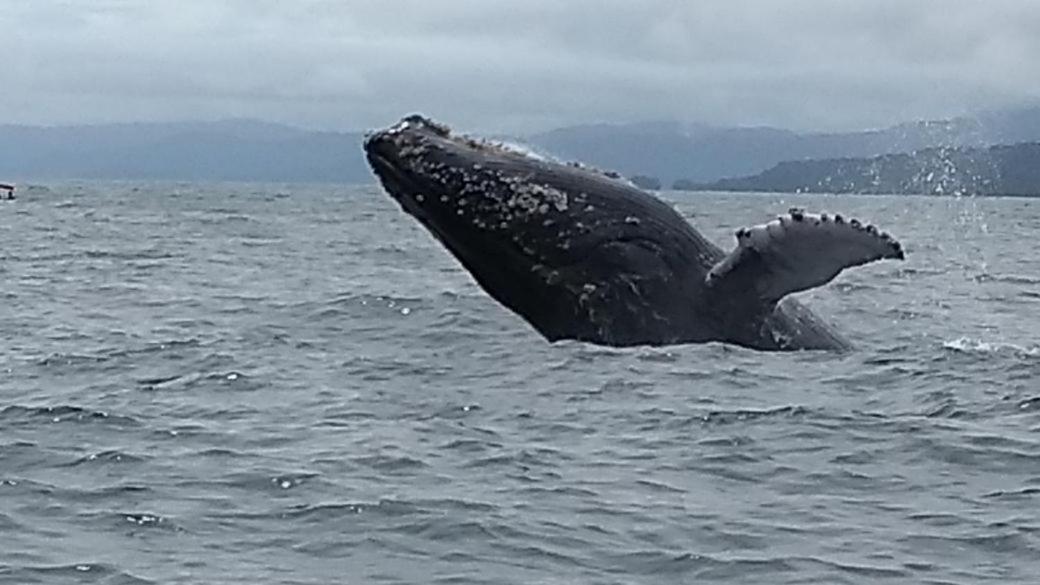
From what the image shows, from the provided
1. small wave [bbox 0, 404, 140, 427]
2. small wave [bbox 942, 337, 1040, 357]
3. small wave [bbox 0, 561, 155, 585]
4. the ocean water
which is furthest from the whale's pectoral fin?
small wave [bbox 942, 337, 1040, 357]

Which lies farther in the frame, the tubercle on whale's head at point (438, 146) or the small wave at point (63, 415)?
the small wave at point (63, 415)

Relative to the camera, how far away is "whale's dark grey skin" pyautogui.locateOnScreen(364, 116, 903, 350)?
9.23 meters

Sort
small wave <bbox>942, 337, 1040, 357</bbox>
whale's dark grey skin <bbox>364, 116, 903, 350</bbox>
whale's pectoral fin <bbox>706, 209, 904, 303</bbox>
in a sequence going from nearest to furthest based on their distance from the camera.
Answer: whale's pectoral fin <bbox>706, 209, 904, 303</bbox>, whale's dark grey skin <bbox>364, 116, 903, 350</bbox>, small wave <bbox>942, 337, 1040, 357</bbox>

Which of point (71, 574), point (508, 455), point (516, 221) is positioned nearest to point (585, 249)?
point (516, 221)

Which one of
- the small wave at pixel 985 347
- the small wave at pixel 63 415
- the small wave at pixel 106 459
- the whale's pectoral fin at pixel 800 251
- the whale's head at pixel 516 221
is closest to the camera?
the whale's pectoral fin at pixel 800 251

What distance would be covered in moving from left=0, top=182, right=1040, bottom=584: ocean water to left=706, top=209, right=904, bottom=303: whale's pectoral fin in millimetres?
1187

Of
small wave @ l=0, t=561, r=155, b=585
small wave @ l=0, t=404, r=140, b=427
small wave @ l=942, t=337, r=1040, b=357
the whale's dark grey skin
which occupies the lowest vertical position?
small wave @ l=0, t=561, r=155, b=585

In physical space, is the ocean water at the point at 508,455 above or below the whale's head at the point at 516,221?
below

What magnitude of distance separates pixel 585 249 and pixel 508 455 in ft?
6.21

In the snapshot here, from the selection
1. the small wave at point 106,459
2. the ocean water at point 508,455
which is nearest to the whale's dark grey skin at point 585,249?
the ocean water at point 508,455

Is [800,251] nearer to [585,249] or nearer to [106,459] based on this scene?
[585,249]

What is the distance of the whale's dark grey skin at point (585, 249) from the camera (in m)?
9.23

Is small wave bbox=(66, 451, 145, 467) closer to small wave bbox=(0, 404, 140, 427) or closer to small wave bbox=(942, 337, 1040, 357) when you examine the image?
small wave bbox=(0, 404, 140, 427)

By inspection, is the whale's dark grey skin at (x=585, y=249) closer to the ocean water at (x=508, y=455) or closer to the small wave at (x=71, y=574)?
the ocean water at (x=508, y=455)
